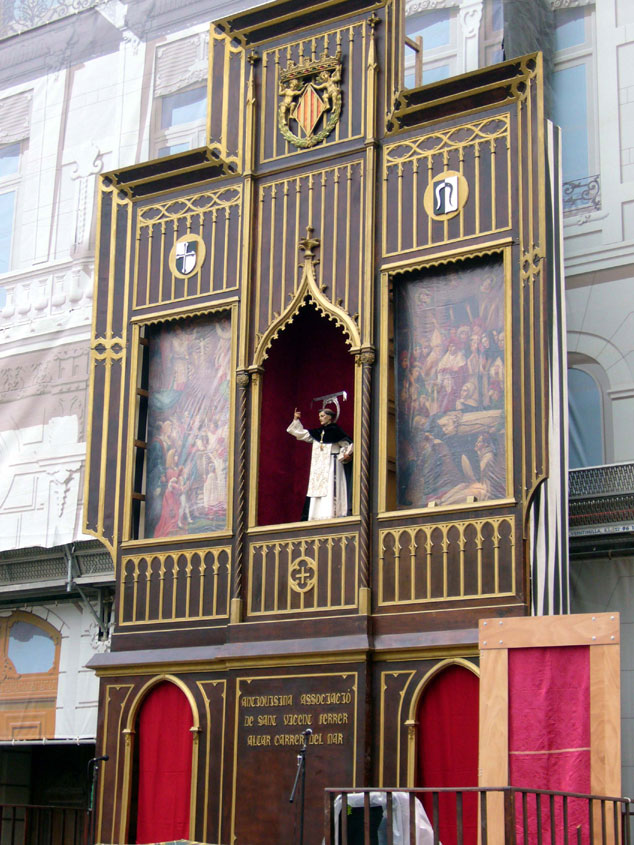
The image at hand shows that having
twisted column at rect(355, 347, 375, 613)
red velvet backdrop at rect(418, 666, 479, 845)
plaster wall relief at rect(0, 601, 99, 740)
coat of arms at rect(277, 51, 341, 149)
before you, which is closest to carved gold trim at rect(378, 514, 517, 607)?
twisted column at rect(355, 347, 375, 613)

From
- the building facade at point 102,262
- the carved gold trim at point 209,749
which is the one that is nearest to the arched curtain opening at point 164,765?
the carved gold trim at point 209,749

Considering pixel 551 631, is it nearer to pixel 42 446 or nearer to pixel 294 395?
pixel 294 395

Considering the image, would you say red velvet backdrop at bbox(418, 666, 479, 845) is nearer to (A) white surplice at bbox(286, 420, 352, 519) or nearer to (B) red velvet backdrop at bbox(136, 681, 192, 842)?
(A) white surplice at bbox(286, 420, 352, 519)

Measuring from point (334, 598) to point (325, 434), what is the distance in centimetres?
200

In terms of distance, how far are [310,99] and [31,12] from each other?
859 centimetres

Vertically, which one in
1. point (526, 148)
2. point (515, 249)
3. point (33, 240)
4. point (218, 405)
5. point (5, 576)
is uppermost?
point (33, 240)

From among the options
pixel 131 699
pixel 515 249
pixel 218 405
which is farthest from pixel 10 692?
pixel 515 249

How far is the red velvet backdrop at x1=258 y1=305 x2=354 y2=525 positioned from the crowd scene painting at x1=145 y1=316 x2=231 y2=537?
1.52ft

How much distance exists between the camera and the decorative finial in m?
15.5

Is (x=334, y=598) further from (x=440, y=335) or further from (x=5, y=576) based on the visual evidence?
(x=5, y=576)

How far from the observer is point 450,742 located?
13578mm

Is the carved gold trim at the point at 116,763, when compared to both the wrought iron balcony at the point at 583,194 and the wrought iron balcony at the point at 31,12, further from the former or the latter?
the wrought iron balcony at the point at 31,12

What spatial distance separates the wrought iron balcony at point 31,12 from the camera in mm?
22422

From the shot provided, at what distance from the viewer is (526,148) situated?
14500mm
